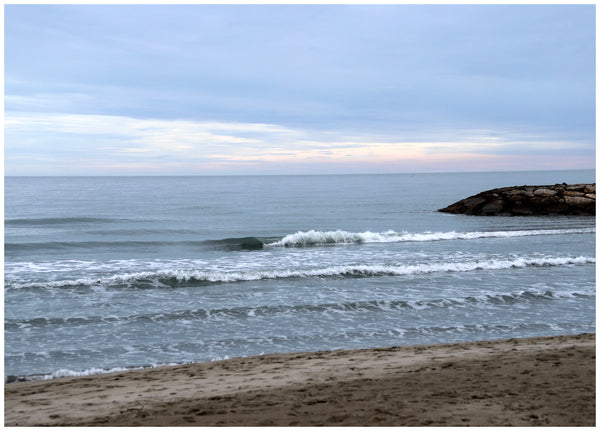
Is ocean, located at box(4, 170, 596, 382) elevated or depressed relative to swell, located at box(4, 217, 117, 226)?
depressed

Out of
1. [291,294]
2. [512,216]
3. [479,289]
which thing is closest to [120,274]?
[291,294]

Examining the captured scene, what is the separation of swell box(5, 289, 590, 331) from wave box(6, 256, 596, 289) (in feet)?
11.8

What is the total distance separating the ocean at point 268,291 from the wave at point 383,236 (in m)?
0.08

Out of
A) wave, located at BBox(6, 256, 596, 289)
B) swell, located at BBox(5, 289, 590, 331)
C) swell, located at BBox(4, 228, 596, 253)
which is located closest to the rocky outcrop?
swell, located at BBox(4, 228, 596, 253)

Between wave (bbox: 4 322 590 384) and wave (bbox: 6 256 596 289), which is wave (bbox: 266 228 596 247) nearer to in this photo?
wave (bbox: 6 256 596 289)

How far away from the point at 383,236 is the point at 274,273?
12.0 m

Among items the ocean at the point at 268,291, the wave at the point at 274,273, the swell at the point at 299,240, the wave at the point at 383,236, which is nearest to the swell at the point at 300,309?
the ocean at the point at 268,291

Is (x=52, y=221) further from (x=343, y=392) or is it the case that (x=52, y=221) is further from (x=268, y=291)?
(x=343, y=392)

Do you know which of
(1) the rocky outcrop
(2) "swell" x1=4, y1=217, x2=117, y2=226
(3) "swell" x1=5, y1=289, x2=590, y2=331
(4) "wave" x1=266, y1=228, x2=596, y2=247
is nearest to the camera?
(3) "swell" x1=5, y1=289, x2=590, y2=331

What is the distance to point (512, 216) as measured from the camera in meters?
36.5

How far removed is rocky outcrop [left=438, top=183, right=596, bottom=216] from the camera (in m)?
36.8

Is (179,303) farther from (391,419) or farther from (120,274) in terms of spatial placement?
(391,419)

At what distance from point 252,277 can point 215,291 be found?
1.90 metres

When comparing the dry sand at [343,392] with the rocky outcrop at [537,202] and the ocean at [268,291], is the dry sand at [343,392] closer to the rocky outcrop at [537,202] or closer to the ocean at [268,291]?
the ocean at [268,291]
